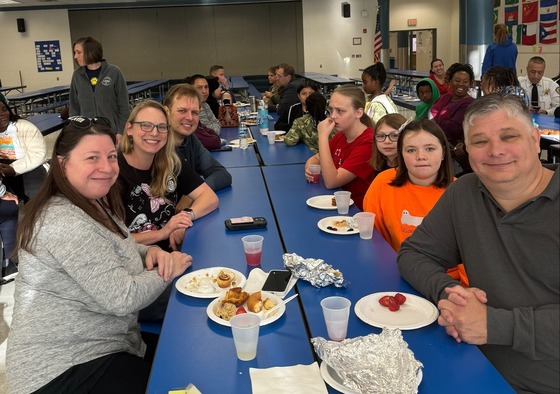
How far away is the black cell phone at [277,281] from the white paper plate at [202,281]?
0.09m

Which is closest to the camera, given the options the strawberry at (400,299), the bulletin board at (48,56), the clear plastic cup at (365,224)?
the strawberry at (400,299)

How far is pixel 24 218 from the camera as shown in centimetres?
159

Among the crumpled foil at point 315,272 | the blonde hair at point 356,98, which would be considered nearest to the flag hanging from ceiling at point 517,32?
the blonde hair at point 356,98

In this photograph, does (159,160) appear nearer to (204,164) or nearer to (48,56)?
(204,164)

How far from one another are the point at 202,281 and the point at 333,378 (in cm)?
71

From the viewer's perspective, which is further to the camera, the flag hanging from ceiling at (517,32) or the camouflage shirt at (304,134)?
the flag hanging from ceiling at (517,32)

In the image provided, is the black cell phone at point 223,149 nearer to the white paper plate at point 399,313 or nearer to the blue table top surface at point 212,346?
the blue table top surface at point 212,346

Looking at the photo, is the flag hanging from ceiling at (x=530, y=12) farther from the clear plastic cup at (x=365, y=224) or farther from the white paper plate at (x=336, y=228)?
the clear plastic cup at (x=365, y=224)

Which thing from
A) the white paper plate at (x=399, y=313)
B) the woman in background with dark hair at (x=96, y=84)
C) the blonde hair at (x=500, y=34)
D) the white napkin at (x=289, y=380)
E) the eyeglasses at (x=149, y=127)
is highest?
the blonde hair at (x=500, y=34)

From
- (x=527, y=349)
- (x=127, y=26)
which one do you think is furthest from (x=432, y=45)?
(x=527, y=349)

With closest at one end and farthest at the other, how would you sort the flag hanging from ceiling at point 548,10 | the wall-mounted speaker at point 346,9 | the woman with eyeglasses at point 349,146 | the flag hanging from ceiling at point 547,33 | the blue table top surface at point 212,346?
the blue table top surface at point 212,346
the woman with eyeglasses at point 349,146
the flag hanging from ceiling at point 548,10
the flag hanging from ceiling at point 547,33
the wall-mounted speaker at point 346,9

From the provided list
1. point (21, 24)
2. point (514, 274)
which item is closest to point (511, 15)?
point (514, 274)

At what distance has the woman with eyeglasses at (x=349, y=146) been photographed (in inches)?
122

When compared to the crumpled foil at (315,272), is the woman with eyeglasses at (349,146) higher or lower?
higher
